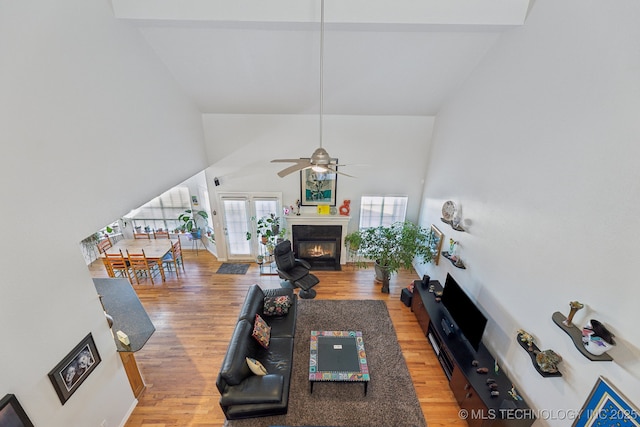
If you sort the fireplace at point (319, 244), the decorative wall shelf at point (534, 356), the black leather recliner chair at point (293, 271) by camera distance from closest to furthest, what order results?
1. the decorative wall shelf at point (534, 356)
2. the black leather recliner chair at point (293, 271)
3. the fireplace at point (319, 244)

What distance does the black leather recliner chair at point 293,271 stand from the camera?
5.63 meters

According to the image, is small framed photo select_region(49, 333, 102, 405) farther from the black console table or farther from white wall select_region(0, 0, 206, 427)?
the black console table

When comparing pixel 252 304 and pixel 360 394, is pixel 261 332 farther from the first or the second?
pixel 360 394

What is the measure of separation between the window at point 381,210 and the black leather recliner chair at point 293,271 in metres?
2.00

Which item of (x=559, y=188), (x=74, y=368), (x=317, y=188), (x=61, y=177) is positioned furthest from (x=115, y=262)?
(x=559, y=188)

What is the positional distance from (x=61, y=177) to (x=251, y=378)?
3104mm

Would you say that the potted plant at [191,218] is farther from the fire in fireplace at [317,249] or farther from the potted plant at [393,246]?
the potted plant at [393,246]

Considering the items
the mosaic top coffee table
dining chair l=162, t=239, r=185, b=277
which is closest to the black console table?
the mosaic top coffee table

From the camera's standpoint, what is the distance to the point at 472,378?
3.37 m

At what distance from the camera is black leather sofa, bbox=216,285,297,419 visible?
3279mm

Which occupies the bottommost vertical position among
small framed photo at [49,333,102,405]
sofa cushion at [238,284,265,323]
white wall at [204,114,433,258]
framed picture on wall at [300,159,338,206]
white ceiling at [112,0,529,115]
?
sofa cushion at [238,284,265,323]

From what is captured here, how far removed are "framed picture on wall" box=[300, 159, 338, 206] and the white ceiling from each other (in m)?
1.49

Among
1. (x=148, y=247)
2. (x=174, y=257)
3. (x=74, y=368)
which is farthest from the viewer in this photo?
(x=148, y=247)

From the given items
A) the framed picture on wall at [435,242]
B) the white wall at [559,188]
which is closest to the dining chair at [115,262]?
the framed picture on wall at [435,242]
